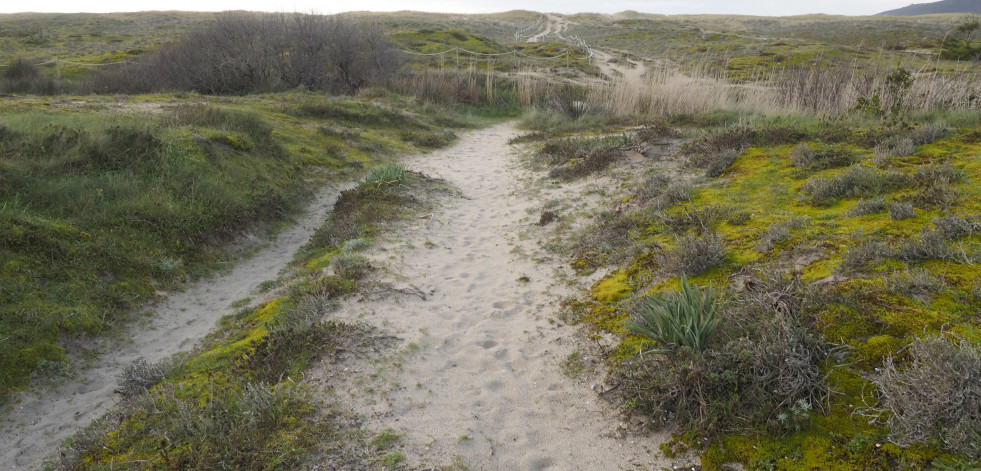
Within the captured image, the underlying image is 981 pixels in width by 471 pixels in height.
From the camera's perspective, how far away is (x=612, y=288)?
14.9 ft

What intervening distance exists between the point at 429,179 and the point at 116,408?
247 inches

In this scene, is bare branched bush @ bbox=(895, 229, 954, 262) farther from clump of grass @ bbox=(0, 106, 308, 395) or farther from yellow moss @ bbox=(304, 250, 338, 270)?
clump of grass @ bbox=(0, 106, 308, 395)

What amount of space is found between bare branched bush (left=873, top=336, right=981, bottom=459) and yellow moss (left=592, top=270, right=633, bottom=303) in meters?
2.11

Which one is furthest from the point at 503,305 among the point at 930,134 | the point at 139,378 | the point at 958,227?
the point at 930,134

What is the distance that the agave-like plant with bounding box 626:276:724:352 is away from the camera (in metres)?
3.03

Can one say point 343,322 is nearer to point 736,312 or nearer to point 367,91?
point 736,312

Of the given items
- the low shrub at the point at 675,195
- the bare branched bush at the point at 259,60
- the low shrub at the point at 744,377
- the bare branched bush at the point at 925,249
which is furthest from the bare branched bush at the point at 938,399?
the bare branched bush at the point at 259,60

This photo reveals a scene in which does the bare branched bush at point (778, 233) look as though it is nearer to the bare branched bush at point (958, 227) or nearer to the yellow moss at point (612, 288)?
the bare branched bush at point (958, 227)

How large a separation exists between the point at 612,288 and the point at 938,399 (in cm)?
252

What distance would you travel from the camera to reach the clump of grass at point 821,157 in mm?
6129

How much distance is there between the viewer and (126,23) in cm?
5222

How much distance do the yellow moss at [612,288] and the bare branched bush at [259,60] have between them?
52.2 ft

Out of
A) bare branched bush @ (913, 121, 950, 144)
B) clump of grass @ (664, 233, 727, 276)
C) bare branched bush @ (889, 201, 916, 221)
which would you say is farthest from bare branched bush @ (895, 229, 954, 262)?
bare branched bush @ (913, 121, 950, 144)

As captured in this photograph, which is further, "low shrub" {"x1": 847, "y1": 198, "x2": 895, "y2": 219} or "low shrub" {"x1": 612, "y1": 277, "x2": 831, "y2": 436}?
"low shrub" {"x1": 847, "y1": 198, "x2": 895, "y2": 219}
